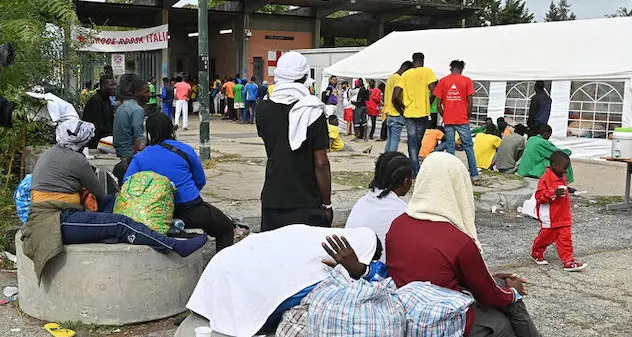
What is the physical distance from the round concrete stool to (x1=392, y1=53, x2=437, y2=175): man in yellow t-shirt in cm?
525

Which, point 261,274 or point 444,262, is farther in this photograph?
point 261,274

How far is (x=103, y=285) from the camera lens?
14.2 ft

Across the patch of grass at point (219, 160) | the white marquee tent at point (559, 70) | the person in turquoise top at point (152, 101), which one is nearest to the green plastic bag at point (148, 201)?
the person in turquoise top at point (152, 101)

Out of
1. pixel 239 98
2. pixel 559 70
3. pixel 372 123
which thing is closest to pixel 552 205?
pixel 559 70

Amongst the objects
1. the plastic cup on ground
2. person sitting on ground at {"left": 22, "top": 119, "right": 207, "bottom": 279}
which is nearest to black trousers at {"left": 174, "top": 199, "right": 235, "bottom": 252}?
person sitting on ground at {"left": 22, "top": 119, "right": 207, "bottom": 279}

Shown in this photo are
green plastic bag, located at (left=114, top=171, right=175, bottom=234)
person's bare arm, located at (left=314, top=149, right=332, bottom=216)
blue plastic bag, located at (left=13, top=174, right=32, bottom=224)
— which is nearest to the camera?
person's bare arm, located at (left=314, top=149, right=332, bottom=216)

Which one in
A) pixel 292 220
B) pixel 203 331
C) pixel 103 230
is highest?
pixel 292 220

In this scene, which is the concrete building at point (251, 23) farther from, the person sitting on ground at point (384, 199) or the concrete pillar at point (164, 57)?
the person sitting on ground at point (384, 199)

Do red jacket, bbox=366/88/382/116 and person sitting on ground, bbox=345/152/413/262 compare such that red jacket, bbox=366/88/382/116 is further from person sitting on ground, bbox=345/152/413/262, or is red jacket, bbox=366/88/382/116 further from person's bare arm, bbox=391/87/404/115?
person sitting on ground, bbox=345/152/413/262

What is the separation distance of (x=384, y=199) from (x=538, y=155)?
6.78 metres

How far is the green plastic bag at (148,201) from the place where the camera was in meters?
4.60

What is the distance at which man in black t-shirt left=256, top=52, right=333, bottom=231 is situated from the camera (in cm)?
418

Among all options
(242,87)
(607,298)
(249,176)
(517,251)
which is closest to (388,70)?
(242,87)

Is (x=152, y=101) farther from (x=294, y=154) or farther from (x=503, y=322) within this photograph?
(x=503, y=322)
